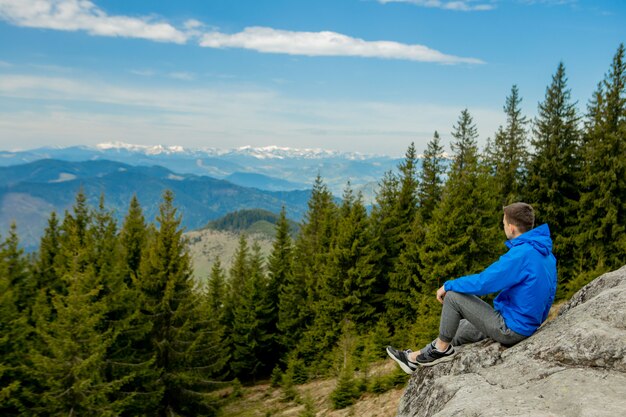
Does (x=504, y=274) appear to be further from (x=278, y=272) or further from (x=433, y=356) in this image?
(x=278, y=272)

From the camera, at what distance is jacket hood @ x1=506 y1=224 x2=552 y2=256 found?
6250 mm

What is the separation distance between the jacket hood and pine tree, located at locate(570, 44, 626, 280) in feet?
87.2

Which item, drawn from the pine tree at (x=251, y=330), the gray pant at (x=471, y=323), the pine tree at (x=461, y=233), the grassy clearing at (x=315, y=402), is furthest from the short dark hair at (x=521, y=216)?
the pine tree at (x=251, y=330)

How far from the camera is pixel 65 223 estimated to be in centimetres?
2667

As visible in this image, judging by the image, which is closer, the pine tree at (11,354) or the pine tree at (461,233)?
the pine tree at (11,354)

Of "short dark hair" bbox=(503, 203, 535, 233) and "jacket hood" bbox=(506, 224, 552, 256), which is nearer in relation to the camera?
"jacket hood" bbox=(506, 224, 552, 256)

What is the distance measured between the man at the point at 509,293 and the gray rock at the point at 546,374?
228mm

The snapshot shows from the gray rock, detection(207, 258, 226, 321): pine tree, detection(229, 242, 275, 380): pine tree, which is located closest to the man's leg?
the gray rock

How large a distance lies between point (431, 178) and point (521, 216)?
30.7 metres

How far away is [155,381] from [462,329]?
20.0 metres

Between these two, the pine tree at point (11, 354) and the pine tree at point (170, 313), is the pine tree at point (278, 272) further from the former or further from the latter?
the pine tree at point (11, 354)

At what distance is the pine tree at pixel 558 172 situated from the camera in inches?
1233

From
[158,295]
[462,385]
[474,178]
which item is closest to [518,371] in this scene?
[462,385]

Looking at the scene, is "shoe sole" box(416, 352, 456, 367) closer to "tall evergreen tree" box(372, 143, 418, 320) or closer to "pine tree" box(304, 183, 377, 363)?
"pine tree" box(304, 183, 377, 363)
